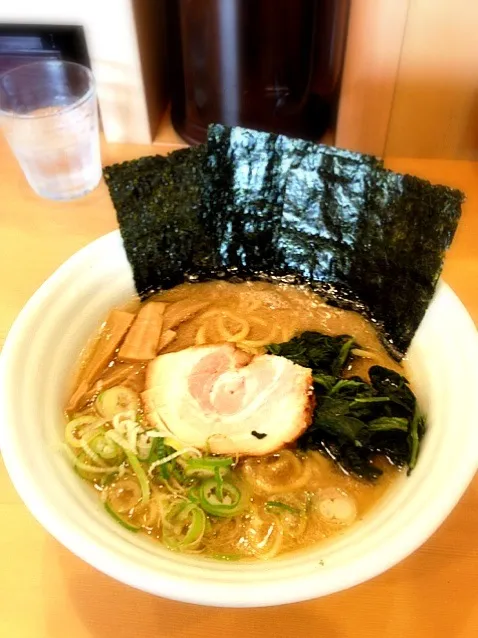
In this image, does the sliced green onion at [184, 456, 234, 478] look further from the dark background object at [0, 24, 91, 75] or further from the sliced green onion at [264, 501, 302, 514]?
the dark background object at [0, 24, 91, 75]

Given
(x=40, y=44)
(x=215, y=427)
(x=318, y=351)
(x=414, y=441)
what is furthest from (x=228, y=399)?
(x=40, y=44)

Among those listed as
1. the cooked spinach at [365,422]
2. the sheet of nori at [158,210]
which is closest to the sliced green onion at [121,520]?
the cooked spinach at [365,422]

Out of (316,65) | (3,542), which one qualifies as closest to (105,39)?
(316,65)

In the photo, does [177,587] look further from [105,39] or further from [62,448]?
[105,39]

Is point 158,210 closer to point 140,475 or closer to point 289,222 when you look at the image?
point 289,222

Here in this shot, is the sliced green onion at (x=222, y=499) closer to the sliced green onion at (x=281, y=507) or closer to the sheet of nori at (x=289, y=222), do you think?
the sliced green onion at (x=281, y=507)
